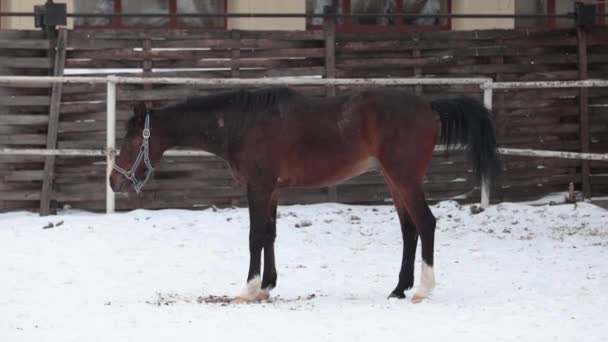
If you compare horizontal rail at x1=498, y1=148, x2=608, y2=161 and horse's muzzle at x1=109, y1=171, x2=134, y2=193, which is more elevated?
horse's muzzle at x1=109, y1=171, x2=134, y2=193

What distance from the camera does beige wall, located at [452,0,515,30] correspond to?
16.6m

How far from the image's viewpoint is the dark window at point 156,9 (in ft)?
53.4

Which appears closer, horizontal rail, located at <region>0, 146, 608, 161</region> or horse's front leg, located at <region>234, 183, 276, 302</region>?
horse's front leg, located at <region>234, 183, 276, 302</region>

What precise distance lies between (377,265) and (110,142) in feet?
12.6

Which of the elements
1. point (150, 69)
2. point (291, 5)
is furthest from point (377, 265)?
point (291, 5)

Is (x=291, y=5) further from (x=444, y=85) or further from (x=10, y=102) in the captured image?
(x=10, y=102)

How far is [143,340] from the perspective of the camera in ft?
22.4

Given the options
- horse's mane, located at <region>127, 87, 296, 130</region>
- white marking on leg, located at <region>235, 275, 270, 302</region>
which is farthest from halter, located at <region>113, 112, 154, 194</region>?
white marking on leg, located at <region>235, 275, 270, 302</region>

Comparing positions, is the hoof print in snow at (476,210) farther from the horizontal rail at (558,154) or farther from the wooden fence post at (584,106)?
the wooden fence post at (584,106)

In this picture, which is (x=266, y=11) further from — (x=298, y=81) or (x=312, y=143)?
(x=312, y=143)

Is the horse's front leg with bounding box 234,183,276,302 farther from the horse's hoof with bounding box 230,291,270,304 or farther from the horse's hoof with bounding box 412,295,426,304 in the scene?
the horse's hoof with bounding box 412,295,426,304

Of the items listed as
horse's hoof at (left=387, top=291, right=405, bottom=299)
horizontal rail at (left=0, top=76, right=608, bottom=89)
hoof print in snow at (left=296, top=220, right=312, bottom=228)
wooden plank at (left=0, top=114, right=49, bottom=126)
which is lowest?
hoof print in snow at (left=296, top=220, right=312, bottom=228)

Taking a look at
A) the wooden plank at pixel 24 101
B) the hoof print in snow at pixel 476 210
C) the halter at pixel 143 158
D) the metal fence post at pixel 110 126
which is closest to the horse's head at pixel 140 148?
the halter at pixel 143 158

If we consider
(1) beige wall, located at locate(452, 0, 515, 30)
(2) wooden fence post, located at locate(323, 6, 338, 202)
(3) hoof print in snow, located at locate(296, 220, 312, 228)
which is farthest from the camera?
(1) beige wall, located at locate(452, 0, 515, 30)
